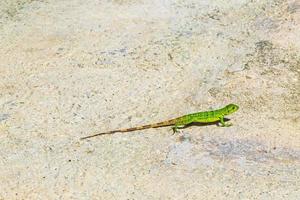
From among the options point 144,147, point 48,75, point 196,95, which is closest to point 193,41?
point 196,95

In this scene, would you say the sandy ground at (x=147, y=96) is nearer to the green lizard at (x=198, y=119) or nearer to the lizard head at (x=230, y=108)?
the green lizard at (x=198, y=119)

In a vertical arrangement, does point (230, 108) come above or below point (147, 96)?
above

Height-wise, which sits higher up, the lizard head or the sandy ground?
the lizard head

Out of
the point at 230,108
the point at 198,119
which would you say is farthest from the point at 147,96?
the point at 230,108

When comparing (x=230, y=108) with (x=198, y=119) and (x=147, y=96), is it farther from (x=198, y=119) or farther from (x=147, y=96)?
(x=147, y=96)

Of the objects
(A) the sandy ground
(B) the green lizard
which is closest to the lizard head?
(B) the green lizard

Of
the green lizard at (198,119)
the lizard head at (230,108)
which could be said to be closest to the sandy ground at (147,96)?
the green lizard at (198,119)

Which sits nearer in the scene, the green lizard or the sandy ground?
the sandy ground

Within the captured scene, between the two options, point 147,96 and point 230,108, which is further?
point 147,96

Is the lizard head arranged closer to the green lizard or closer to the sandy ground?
the green lizard
